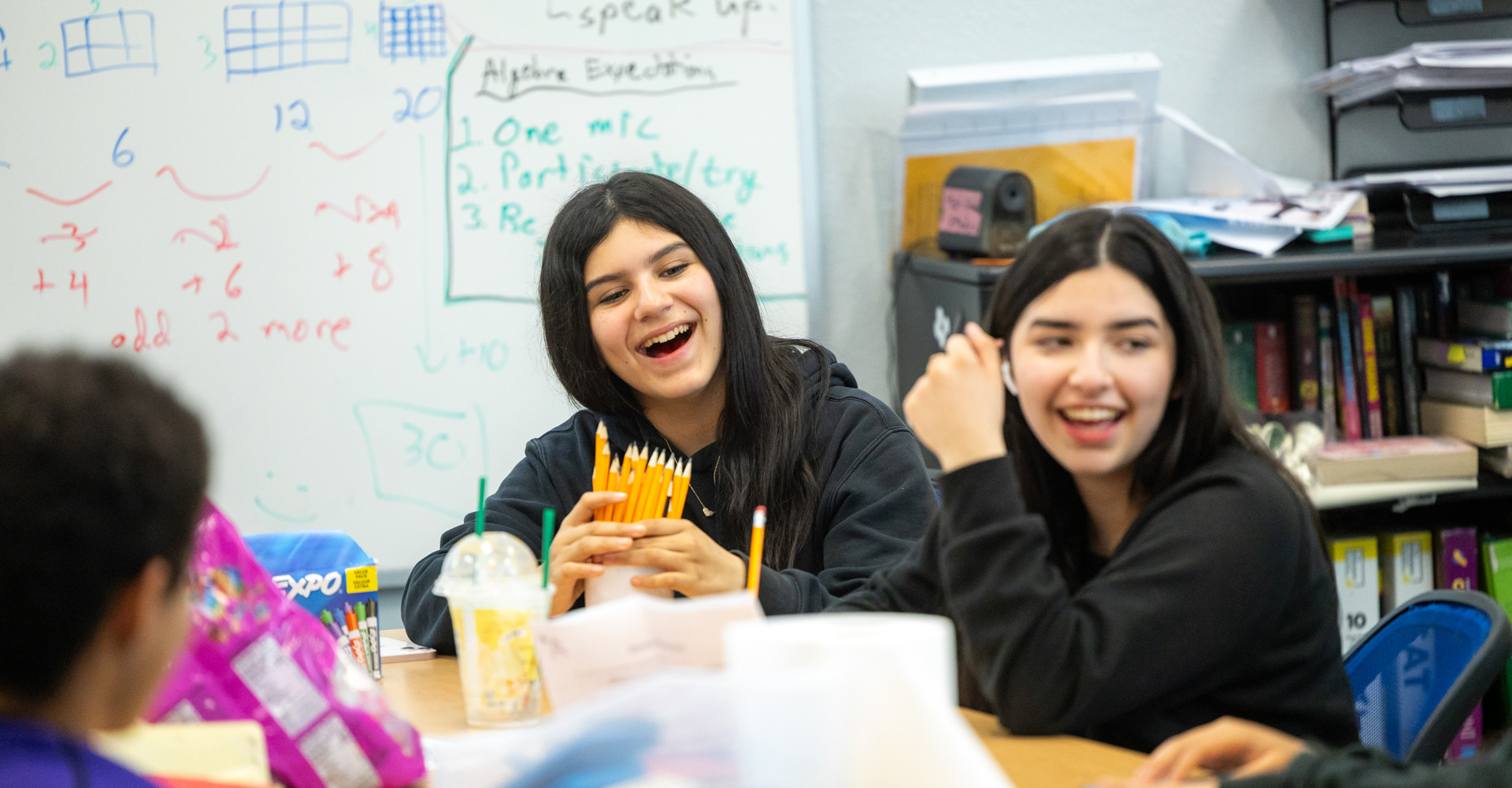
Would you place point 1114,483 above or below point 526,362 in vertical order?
below

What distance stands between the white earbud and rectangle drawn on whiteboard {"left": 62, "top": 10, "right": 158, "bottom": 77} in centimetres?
183

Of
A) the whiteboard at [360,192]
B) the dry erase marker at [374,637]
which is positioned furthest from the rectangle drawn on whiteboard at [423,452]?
the dry erase marker at [374,637]

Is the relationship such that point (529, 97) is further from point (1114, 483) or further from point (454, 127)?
point (1114, 483)

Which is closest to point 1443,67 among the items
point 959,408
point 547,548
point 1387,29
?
point 1387,29

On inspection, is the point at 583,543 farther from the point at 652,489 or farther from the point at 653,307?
the point at 653,307

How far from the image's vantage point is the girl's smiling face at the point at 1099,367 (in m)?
1.08

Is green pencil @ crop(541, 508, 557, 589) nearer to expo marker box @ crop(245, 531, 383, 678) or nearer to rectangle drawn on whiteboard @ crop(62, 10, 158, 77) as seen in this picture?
expo marker box @ crop(245, 531, 383, 678)

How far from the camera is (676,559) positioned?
1.11 meters

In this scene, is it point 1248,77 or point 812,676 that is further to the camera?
point 1248,77

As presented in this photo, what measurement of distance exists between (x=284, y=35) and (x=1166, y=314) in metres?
1.83

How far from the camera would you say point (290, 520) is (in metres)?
2.36

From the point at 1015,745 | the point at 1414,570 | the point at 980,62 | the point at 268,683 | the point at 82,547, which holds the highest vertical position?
the point at 980,62

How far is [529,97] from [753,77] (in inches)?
17.0

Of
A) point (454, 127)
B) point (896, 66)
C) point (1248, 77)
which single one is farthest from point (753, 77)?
point (1248, 77)
